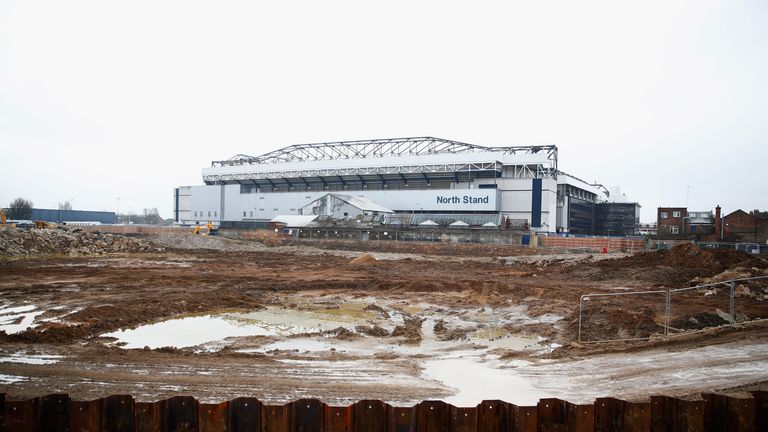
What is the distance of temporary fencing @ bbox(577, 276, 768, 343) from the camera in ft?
41.8

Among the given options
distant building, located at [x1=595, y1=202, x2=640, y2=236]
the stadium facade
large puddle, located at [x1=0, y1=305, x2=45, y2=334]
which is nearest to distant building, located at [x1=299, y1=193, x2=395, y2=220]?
the stadium facade

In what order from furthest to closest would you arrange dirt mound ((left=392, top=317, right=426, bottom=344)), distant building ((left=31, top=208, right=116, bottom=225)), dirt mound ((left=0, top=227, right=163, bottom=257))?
1. distant building ((left=31, top=208, right=116, bottom=225))
2. dirt mound ((left=0, top=227, right=163, bottom=257))
3. dirt mound ((left=392, top=317, right=426, bottom=344))

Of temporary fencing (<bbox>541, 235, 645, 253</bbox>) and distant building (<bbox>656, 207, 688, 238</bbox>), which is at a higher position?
distant building (<bbox>656, 207, 688, 238</bbox>)

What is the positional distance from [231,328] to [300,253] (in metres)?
34.0

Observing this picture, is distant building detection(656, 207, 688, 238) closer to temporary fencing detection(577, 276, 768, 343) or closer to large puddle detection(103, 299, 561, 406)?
temporary fencing detection(577, 276, 768, 343)

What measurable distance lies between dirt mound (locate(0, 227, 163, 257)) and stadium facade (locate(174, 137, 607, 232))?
31.8 m

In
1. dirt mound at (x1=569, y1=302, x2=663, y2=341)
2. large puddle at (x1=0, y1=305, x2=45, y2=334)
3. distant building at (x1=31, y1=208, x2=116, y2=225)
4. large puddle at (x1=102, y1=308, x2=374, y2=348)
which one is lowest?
large puddle at (x1=102, y1=308, x2=374, y2=348)

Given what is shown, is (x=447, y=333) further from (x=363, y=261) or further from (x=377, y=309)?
(x=363, y=261)

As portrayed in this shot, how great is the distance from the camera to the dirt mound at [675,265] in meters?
23.8

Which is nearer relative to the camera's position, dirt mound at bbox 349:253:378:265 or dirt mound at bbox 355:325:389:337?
dirt mound at bbox 355:325:389:337

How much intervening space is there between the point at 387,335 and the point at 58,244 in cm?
3866

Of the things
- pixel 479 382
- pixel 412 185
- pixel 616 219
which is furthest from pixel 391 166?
pixel 479 382

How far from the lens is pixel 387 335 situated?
1417cm

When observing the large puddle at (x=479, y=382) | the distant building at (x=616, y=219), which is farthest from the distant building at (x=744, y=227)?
the large puddle at (x=479, y=382)
